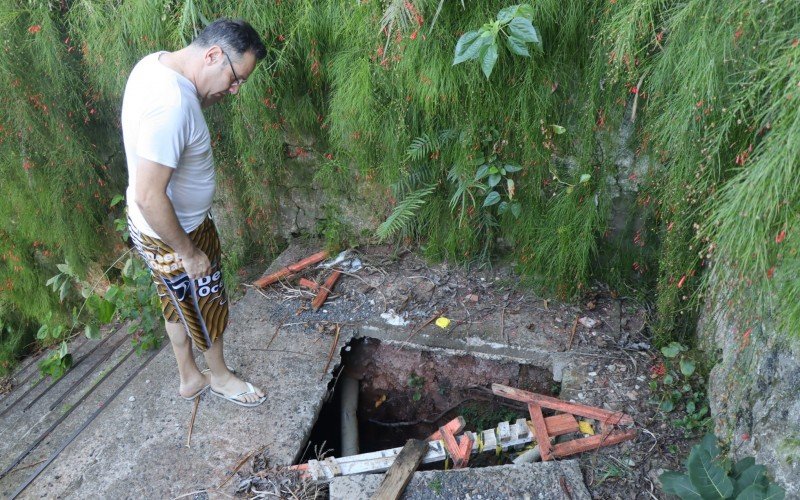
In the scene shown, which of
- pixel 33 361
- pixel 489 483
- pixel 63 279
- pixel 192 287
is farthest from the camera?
pixel 33 361

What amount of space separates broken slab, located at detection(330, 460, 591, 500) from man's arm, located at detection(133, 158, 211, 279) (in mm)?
1033

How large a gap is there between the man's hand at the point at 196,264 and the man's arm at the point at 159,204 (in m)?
0.03

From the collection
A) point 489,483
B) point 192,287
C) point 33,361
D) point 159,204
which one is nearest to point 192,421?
point 192,287

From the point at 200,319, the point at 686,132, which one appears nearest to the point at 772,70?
the point at 686,132

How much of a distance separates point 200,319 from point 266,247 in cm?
129

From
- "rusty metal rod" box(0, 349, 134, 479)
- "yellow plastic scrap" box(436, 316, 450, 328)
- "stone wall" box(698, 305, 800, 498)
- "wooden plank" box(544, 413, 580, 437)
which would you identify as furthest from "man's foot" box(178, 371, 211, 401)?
"stone wall" box(698, 305, 800, 498)

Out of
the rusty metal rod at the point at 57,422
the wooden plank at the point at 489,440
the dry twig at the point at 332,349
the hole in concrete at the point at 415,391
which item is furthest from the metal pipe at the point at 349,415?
the rusty metal rod at the point at 57,422

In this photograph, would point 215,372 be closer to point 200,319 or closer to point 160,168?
point 200,319

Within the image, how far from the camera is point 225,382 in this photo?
2354 millimetres

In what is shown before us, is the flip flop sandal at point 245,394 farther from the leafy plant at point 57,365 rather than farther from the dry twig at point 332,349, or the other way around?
the leafy plant at point 57,365

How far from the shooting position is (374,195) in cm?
313

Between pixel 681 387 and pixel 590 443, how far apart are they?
1.61 ft

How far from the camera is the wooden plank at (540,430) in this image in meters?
2.16

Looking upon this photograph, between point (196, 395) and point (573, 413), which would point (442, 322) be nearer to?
point (573, 413)
